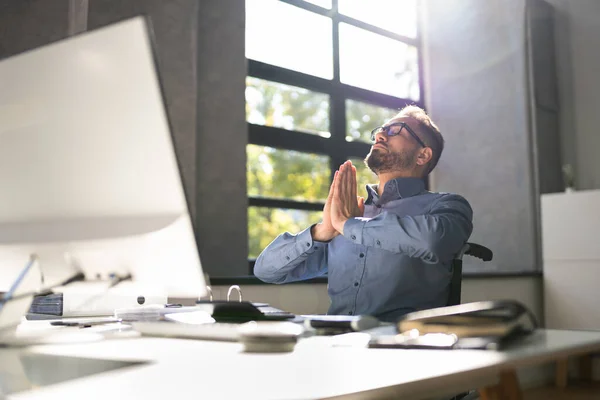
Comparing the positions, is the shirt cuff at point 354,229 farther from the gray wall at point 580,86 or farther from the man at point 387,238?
the gray wall at point 580,86

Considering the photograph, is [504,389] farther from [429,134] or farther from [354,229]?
[429,134]

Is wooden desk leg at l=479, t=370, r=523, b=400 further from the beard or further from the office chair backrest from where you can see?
the beard

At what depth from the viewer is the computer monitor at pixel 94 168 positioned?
792 mm

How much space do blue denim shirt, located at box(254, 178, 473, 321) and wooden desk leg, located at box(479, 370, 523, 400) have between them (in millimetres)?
1025

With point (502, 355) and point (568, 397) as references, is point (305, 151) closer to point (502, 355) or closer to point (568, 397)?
point (568, 397)

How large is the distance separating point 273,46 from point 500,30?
2.05 metres

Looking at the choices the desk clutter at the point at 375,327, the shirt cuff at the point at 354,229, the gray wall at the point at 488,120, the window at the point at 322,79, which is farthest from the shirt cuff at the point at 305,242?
the gray wall at the point at 488,120

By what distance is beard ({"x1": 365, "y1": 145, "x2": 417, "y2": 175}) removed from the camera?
2.30 m

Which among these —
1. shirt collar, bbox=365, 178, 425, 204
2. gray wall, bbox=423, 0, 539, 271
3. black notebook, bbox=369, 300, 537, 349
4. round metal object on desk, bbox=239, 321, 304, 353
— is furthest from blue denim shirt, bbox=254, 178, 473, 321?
gray wall, bbox=423, 0, 539, 271

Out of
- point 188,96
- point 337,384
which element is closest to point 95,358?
point 337,384

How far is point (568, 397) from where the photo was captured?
411 centimetres

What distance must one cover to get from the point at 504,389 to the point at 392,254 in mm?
1200

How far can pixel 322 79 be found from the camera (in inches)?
189

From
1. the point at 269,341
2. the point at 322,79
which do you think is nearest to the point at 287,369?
the point at 269,341
